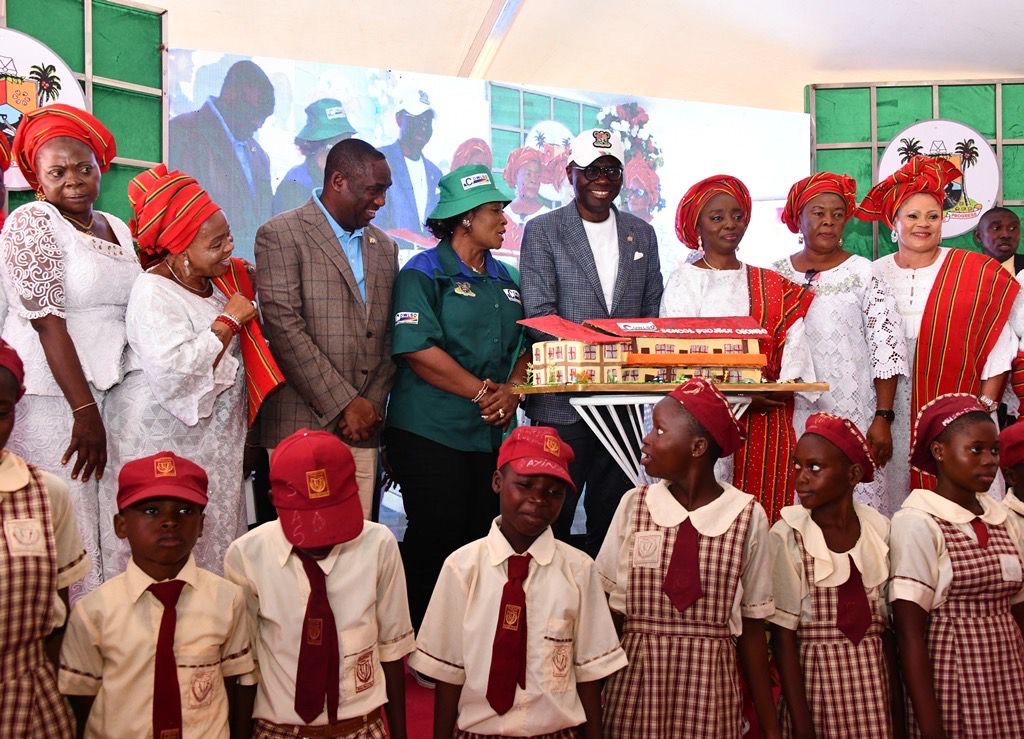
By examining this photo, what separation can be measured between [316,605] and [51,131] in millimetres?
2109

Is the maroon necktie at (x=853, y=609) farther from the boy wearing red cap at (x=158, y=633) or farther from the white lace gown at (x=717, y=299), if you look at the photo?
the boy wearing red cap at (x=158, y=633)

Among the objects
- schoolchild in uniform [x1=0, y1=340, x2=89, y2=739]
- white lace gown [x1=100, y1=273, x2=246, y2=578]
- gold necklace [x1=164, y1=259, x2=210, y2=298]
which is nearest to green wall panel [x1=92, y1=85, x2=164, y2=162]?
gold necklace [x1=164, y1=259, x2=210, y2=298]

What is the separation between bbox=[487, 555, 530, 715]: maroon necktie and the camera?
9.18 feet

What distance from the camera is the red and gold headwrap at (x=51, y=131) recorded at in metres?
3.72

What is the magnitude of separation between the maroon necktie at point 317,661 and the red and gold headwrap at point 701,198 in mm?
2651

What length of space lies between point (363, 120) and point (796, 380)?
11.8 feet

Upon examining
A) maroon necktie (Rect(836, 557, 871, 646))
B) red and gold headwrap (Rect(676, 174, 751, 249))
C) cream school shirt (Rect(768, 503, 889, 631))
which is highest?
red and gold headwrap (Rect(676, 174, 751, 249))

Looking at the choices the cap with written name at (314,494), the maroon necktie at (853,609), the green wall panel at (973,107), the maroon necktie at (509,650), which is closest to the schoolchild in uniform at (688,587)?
the maroon necktie at (853,609)

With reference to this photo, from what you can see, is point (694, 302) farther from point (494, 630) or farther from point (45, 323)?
point (45, 323)

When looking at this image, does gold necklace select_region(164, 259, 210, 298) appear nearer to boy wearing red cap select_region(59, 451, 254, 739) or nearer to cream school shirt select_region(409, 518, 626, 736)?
boy wearing red cap select_region(59, 451, 254, 739)

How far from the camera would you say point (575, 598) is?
2.92m

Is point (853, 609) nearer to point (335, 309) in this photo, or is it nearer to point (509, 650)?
point (509, 650)

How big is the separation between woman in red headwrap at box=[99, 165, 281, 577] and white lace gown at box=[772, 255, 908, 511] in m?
2.50

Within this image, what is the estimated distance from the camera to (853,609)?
314 cm
